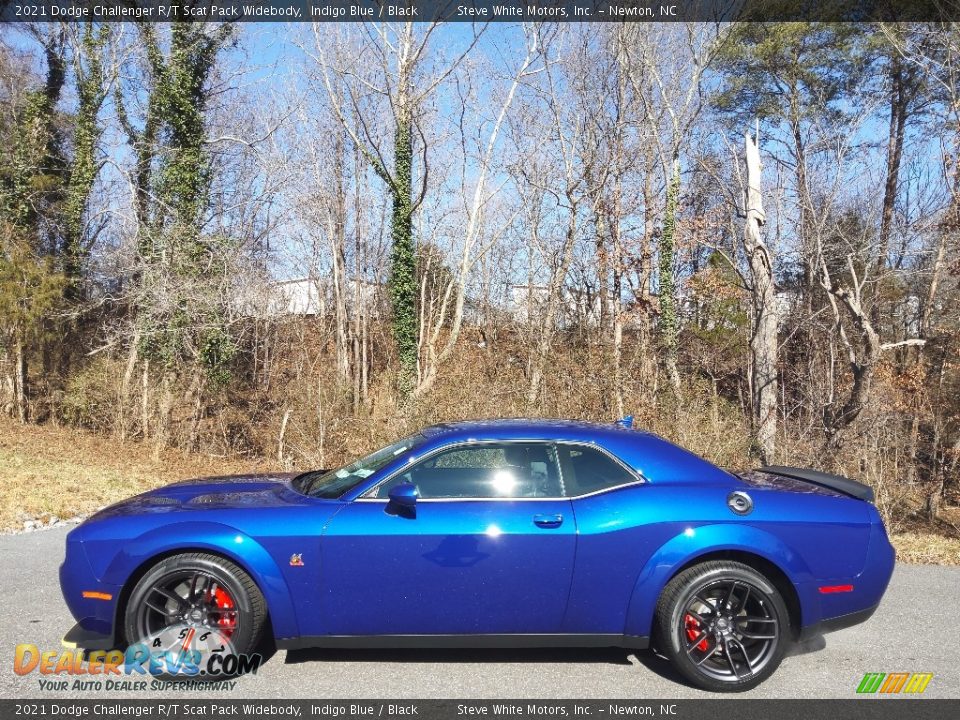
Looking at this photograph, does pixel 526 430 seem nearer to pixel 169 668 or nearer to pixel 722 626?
pixel 722 626

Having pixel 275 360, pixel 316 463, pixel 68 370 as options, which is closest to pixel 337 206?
pixel 275 360

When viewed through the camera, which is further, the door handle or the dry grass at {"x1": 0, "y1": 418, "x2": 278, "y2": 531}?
the dry grass at {"x1": 0, "y1": 418, "x2": 278, "y2": 531}

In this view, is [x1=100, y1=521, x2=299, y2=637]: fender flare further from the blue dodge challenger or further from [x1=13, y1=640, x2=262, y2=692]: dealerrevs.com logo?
[x1=13, y1=640, x2=262, y2=692]: dealerrevs.com logo

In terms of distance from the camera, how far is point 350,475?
4523 millimetres

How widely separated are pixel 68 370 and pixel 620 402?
1468 cm

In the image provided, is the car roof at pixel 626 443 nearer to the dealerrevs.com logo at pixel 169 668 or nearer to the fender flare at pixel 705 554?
the fender flare at pixel 705 554

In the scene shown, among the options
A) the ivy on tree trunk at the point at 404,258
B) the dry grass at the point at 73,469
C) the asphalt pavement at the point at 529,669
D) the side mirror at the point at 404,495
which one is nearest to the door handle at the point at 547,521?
the side mirror at the point at 404,495

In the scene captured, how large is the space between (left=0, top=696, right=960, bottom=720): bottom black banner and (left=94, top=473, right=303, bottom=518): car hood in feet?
3.36

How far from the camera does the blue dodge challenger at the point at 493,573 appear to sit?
12.9 feet

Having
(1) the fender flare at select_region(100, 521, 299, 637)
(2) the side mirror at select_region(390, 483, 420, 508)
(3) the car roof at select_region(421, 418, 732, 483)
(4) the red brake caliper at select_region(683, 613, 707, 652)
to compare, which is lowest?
(4) the red brake caliper at select_region(683, 613, 707, 652)

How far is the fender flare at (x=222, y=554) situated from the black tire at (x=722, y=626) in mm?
1994

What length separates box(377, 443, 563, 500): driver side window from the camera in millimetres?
4176

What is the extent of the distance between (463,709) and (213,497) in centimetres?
195

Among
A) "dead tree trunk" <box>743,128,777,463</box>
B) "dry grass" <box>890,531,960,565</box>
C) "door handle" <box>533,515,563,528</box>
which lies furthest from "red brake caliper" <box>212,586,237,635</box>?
"dead tree trunk" <box>743,128,777,463</box>
